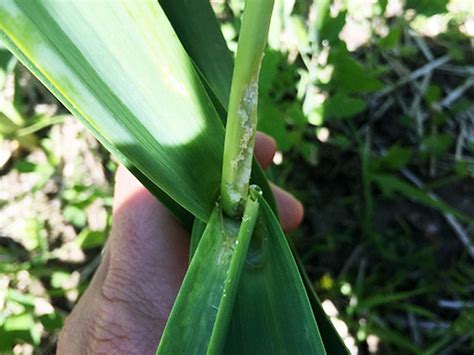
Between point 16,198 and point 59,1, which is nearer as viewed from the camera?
point 59,1

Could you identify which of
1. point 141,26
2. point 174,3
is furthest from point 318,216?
point 141,26

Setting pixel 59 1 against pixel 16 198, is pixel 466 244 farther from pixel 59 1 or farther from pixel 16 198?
pixel 59 1

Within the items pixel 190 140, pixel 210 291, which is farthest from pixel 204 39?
pixel 210 291

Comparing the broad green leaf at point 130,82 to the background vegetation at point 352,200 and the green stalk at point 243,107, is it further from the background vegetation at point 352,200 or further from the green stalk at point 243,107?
the background vegetation at point 352,200

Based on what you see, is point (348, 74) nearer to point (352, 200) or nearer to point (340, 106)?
point (340, 106)

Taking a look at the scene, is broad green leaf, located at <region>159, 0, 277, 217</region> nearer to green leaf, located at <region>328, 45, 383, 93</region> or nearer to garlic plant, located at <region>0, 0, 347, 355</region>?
garlic plant, located at <region>0, 0, 347, 355</region>
